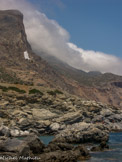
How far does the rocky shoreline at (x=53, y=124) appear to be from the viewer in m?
30.4

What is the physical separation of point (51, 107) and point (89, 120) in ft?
56.3

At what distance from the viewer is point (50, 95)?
338 ft

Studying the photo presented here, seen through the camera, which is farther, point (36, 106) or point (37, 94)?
point (37, 94)

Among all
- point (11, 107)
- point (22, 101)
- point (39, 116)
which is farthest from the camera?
point (22, 101)

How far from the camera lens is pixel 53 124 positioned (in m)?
74.9

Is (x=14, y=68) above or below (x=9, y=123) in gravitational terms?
above

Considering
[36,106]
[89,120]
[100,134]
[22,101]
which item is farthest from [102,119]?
[100,134]

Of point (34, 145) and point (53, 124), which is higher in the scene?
point (34, 145)

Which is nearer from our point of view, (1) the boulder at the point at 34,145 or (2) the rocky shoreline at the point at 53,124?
(2) the rocky shoreline at the point at 53,124

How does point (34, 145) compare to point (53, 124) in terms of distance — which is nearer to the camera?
point (34, 145)

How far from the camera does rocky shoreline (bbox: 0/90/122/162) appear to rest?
30.4 metres

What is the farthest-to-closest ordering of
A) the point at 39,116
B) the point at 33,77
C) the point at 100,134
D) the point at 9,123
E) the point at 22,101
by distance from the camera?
the point at 33,77 < the point at 22,101 < the point at 39,116 < the point at 9,123 < the point at 100,134

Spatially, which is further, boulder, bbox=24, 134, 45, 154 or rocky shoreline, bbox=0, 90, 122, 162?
boulder, bbox=24, 134, 45, 154

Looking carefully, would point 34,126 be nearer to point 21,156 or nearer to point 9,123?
point 9,123
